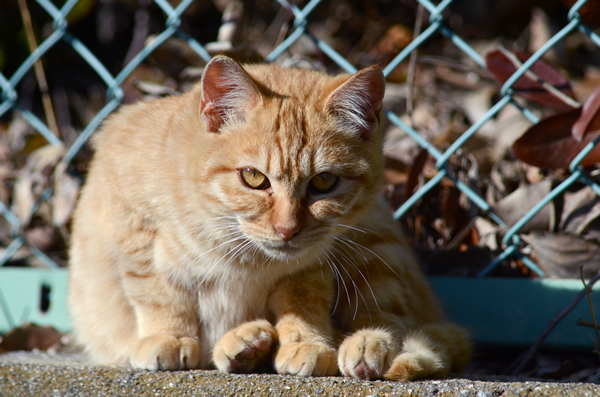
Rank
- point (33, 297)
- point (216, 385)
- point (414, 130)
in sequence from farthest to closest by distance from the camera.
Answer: point (33, 297) < point (414, 130) < point (216, 385)

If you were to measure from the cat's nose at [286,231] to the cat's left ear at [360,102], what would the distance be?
350mm

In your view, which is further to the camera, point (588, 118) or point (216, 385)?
point (588, 118)

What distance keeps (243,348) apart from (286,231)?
327 mm

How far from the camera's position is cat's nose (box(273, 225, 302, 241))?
55.9 inches

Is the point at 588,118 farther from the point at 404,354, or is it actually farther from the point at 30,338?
the point at 30,338

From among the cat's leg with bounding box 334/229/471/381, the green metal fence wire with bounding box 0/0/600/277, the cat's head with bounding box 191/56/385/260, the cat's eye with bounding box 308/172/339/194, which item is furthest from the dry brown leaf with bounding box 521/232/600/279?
the cat's eye with bounding box 308/172/339/194

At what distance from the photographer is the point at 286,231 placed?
1.42 m

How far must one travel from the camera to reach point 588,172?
1.86m

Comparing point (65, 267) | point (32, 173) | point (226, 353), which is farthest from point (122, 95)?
point (226, 353)

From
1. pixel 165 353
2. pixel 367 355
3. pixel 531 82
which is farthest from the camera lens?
pixel 531 82

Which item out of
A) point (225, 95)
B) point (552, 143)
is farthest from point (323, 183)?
point (552, 143)

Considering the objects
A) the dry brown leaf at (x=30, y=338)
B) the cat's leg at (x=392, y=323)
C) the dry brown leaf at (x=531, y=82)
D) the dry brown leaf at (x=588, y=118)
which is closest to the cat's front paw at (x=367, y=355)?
the cat's leg at (x=392, y=323)

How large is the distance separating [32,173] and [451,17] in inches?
95.4

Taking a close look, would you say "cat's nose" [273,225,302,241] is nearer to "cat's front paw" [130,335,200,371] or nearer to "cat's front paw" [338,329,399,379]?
"cat's front paw" [338,329,399,379]
